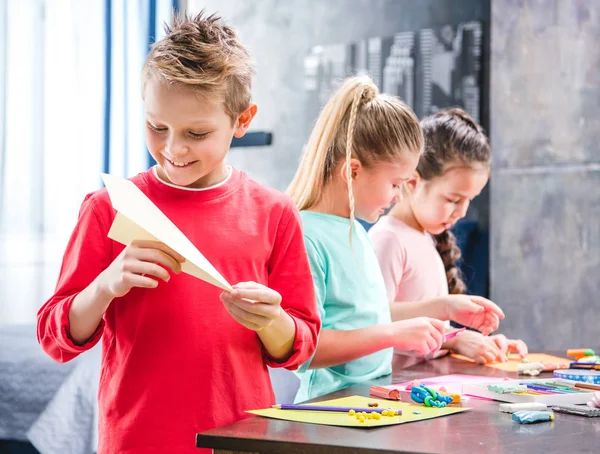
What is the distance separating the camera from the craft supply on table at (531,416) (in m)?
0.96

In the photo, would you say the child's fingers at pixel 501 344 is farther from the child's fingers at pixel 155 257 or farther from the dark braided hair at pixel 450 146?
the child's fingers at pixel 155 257

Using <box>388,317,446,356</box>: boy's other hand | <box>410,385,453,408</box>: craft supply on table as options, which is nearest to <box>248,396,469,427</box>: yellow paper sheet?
<box>410,385,453,408</box>: craft supply on table

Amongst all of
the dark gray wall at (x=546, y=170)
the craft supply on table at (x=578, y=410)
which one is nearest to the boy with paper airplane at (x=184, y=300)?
the craft supply on table at (x=578, y=410)

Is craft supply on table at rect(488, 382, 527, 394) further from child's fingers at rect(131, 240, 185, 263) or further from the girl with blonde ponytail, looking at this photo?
child's fingers at rect(131, 240, 185, 263)

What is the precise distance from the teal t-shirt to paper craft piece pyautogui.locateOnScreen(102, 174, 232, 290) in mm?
455

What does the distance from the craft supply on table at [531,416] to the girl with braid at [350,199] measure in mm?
381

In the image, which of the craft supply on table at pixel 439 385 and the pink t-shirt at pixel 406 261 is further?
the pink t-shirt at pixel 406 261

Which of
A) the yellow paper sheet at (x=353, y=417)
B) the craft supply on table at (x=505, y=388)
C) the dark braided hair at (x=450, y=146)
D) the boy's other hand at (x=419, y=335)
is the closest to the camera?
the yellow paper sheet at (x=353, y=417)

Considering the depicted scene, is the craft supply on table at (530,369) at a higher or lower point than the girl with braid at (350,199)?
lower

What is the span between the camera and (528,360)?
62.7 inches

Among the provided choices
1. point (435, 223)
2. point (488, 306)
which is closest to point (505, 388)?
point (488, 306)

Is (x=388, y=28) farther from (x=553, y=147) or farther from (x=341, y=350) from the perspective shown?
(x=341, y=350)

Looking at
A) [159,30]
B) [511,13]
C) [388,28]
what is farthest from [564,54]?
[159,30]

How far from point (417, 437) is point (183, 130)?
1.57 feet
